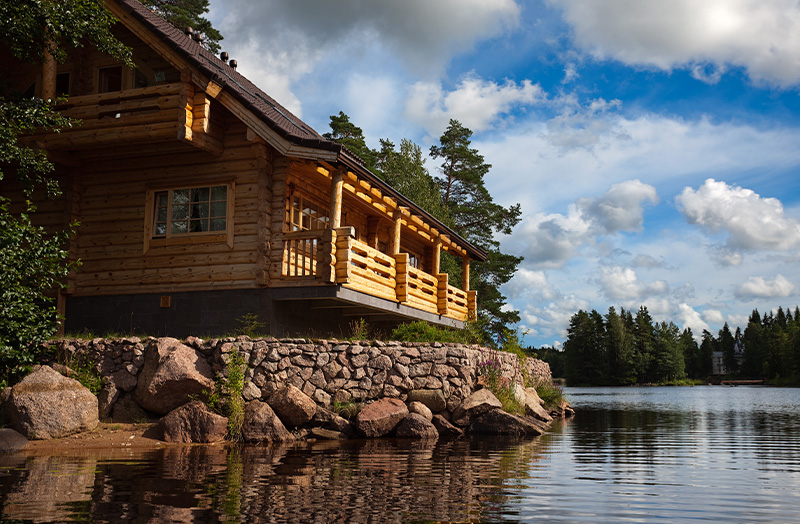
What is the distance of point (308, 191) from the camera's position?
18.3m

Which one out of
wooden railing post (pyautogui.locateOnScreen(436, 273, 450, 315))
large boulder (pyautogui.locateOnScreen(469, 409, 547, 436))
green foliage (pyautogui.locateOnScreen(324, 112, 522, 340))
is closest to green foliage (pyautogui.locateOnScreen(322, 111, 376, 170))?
green foliage (pyautogui.locateOnScreen(324, 112, 522, 340))

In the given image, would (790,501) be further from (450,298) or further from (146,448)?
(450,298)

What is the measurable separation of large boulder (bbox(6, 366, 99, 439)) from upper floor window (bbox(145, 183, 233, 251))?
5408 millimetres

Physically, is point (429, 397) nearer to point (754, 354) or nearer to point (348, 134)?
point (348, 134)

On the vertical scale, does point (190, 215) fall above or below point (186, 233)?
above

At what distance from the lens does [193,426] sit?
12.0m

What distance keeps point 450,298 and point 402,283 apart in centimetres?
474

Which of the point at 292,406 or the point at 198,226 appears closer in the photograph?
the point at 292,406

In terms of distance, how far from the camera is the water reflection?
5.75 metres

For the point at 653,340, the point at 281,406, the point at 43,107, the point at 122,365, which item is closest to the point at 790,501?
the point at 281,406

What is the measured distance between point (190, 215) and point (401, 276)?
5.97m

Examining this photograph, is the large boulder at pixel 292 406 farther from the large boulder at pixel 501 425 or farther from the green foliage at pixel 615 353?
the green foliage at pixel 615 353

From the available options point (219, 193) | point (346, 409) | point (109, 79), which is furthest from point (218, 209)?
point (346, 409)

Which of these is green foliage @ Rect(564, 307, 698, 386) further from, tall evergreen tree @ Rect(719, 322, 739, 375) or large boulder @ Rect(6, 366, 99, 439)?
large boulder @ Rect(6, 366, 99, 439)
